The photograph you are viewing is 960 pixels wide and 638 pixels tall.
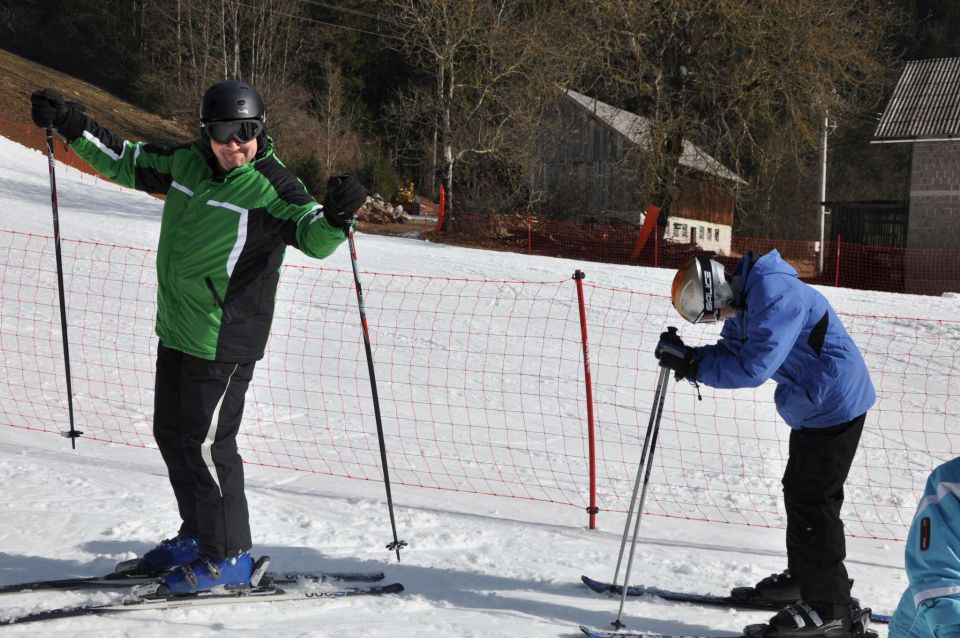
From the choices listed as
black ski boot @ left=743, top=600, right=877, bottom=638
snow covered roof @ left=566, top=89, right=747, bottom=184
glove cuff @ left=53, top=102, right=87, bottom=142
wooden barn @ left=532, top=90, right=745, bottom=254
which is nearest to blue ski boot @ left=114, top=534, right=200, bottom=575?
glove cuff @ left=53, top=102, right=87, bottom=142

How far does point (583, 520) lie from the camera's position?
488 cm

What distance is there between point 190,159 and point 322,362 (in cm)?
497

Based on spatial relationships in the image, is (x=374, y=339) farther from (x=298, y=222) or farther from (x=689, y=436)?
(x=298, y=222)

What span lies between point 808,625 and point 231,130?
301 cm

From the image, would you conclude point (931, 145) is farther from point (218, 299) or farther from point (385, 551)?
point (218, 299)

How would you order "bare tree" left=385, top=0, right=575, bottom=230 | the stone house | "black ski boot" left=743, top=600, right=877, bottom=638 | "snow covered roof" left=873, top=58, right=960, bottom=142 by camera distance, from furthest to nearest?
"bare tree" left=385, top=0, right=575, bottom=230 → the stone house → "snow covered roof" left=873, top=58, right=960, bottom=142 → "black ski boot" left=743, top=600, right=877, bottom=638

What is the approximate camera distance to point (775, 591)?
3.82 meters

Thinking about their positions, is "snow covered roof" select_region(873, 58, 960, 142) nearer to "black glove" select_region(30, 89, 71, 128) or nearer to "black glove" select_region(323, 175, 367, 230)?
"black glove" select_region(323, 175, 367, 230)

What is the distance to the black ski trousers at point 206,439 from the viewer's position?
3.35m

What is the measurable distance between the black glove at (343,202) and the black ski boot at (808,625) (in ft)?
7.63

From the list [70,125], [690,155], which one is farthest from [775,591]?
[690,155]

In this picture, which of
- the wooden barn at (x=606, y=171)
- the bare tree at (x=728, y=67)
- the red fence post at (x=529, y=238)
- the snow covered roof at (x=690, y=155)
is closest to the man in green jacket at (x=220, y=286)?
the red fence post at (x=529, y=238)

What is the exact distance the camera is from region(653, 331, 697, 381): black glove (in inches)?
138

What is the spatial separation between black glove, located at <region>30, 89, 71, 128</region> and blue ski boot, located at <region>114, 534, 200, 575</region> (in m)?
1.88
